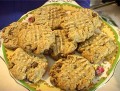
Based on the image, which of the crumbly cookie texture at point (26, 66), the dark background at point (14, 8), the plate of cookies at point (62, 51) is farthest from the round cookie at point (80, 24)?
the dark background at point (14, 8)

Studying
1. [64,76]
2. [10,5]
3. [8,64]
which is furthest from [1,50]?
[10,5]

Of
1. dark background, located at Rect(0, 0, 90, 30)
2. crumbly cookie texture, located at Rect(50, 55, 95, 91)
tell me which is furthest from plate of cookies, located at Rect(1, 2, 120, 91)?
dark background, located at Rect(0, 0, 90, 30)

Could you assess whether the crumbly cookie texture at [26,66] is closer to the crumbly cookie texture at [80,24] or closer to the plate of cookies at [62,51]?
the plate of cookies at [62,51]

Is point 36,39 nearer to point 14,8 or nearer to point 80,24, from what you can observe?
point 80,24

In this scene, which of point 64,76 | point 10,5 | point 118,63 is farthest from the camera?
point 10,5

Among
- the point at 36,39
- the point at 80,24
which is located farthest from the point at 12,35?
the point at 80,24

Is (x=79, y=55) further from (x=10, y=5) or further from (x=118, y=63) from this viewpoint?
(x=10, y=5)
